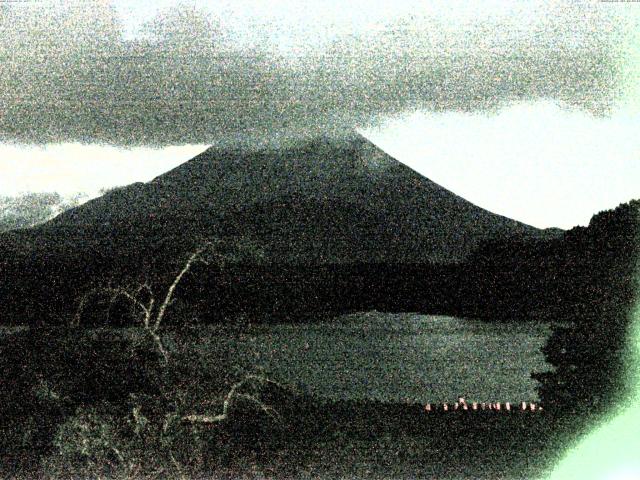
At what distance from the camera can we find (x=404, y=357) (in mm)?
7496

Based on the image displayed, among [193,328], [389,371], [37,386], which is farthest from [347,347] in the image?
[37,386]

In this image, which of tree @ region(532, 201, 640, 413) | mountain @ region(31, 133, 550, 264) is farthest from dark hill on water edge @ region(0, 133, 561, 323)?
tree @ region(532, 201, 640, 413)

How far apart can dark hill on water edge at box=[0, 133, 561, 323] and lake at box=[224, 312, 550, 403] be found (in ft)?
1.81

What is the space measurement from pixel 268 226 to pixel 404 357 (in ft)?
13.8

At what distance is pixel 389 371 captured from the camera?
24.2 feet

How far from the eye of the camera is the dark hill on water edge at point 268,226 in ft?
22.9

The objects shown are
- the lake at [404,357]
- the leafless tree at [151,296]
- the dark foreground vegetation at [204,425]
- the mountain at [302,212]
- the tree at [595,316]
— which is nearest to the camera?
the dark foreground vegetation at [204,425]

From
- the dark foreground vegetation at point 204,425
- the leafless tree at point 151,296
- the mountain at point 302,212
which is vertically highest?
the mountain at point 302,212

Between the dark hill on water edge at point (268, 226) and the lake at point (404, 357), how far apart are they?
552 millimetres

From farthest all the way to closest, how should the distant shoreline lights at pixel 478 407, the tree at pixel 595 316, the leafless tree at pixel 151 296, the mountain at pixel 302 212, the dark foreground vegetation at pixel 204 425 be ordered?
the mountain at pixel 302 212 → the distant shoreline lights at pixel 478 407 → the leafless tree at pixel 151 296 → the tree at pixel 595 316 → the dark foreground vegetation at pixel 204 425

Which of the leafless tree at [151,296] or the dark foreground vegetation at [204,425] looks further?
the leafless tree at [151,296]

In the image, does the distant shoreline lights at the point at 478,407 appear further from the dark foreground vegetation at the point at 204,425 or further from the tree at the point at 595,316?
the tree at the point at 595,316

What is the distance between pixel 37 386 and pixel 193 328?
4.90 feet

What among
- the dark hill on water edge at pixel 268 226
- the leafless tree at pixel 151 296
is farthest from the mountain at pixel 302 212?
the leafless tree at pixel 151 296
